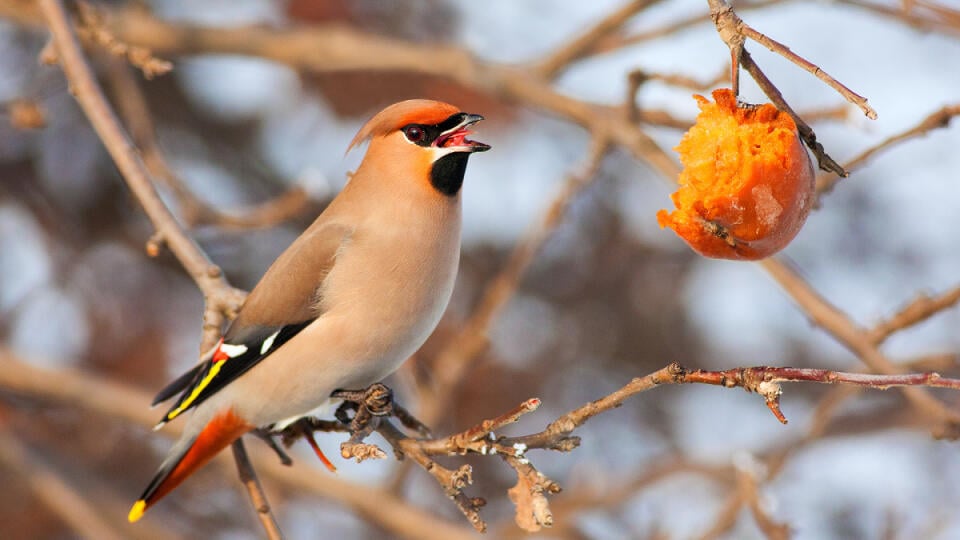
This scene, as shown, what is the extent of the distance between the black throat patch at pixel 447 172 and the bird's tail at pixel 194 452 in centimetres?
77

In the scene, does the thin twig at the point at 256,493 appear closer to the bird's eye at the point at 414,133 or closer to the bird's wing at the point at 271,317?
the bird's wing at the point at 271,317

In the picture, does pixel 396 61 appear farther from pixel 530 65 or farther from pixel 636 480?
pixel 636 480

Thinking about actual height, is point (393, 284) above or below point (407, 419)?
above

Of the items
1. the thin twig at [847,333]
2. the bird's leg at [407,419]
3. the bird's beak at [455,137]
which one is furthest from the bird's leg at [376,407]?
the thin twig at [847,333]

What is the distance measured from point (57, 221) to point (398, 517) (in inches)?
108

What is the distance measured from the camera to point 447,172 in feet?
9.38

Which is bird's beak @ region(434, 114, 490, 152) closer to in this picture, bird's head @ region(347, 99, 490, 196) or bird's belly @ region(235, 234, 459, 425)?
bird's head @ region(347, 99, 490, 196)

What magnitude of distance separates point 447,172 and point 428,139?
97 millimetres

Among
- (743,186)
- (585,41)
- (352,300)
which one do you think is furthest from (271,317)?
(585,41)

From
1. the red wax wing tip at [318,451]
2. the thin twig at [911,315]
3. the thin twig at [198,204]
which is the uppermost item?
the thin twig at [911,315]

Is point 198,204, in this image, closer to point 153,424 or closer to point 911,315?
point 153,424

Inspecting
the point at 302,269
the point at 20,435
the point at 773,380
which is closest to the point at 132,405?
the point at 20,435

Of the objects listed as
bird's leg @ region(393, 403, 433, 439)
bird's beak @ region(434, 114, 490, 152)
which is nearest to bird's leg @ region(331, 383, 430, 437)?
bird's leg @ region(393, 403, 433, 439)

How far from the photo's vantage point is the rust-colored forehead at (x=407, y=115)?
2801 millimetres
